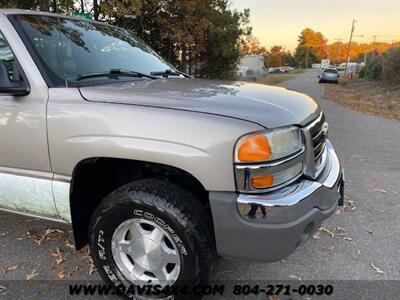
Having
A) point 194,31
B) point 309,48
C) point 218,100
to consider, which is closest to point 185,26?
point 194,31

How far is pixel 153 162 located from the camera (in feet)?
8.01

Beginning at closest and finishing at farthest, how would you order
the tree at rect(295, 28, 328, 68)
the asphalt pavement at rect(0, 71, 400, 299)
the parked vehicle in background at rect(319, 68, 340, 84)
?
the asphalt pavement at rect(0, 71, 400, 299), the parked vehicle in background at rect(319, 68, 340, 84), the tree at rect(295, 28, 328, 68)

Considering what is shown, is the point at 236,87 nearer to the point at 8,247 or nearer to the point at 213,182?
the point at 213,182

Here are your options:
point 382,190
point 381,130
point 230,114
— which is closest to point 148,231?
point 230,114

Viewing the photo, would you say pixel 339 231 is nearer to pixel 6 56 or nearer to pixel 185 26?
pixel 6 56

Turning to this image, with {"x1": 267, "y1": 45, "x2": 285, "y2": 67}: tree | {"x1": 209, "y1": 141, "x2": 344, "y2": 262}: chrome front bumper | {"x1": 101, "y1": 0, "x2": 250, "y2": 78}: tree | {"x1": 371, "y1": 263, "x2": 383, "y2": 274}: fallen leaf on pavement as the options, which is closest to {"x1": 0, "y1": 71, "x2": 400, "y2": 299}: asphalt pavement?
{"x1": 371, "y1": 263, "x2": 383, "y2": 274}: fallen leaf on pavement

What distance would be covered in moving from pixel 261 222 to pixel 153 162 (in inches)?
27.6

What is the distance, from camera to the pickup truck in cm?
233

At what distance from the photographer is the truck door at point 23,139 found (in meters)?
2.76

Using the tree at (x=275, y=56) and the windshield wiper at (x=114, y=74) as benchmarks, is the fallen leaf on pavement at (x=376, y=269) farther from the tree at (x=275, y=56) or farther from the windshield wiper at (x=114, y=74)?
the tree at (x=275, y=56)

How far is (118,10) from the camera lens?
11.1 metres

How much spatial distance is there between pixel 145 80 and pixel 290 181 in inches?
58.9

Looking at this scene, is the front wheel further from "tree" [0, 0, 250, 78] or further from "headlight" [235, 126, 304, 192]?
"tree" [0, 0, 250, 78]

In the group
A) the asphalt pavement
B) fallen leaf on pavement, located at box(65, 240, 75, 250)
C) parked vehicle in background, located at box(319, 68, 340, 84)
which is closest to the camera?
the asphalt pavement
